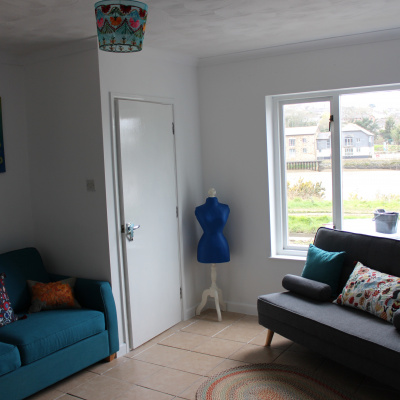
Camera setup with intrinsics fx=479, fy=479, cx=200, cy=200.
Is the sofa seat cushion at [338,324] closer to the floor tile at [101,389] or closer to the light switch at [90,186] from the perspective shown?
the floor tile at [101,389]

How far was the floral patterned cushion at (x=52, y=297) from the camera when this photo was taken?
348 centimetres

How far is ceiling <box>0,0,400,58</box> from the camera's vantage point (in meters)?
2.81

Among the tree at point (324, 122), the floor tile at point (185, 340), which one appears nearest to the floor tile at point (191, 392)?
the floor tile at point (185, 340)

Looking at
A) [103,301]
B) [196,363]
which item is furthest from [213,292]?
[103,301]

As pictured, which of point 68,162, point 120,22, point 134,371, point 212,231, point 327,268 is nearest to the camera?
point 120,22

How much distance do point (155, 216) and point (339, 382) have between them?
74.6 inches

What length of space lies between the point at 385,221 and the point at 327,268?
0.85 metres

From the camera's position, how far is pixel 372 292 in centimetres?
310

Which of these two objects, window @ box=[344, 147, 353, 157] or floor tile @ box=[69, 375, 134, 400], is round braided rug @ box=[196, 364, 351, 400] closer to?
floor tile @ box=[69, 375, 134, 400]

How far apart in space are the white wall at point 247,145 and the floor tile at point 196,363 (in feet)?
3.36

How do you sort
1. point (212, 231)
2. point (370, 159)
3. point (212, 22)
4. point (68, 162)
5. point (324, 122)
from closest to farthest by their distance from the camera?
point (212, 22), point (68, 162), point (370, 159), point (324, 122), point (212, 231)

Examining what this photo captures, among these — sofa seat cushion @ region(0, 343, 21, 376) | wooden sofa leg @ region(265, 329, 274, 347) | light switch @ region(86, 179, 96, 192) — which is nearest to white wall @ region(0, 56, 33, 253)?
light switch @ region(86, 179, 96, 192)

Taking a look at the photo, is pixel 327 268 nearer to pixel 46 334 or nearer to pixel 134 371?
pixel 134 371

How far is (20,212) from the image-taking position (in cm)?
398
